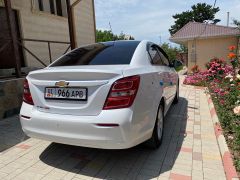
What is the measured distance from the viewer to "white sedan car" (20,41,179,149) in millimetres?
2674

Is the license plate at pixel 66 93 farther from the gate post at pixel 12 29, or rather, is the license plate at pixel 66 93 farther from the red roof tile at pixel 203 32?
the red roof tile at pixel 203 32

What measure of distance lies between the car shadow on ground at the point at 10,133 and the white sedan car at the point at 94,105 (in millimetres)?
1112

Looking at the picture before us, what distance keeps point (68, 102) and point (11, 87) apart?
3.31m

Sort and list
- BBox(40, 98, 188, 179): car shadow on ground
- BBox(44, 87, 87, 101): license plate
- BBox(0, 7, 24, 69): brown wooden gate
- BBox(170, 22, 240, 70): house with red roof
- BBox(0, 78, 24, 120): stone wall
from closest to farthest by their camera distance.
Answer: BBox(44, 87, 87, 101): license plate → BBox(40, 98, 188, 179): car shadow on ground → BBox(0, 78, 24, 120): stone wall → BBox(0, 7, 24, 69): brown wooden gate → BBox(170, 22, 240, 70): house with red roof

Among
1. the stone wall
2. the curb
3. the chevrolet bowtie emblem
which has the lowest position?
the curb

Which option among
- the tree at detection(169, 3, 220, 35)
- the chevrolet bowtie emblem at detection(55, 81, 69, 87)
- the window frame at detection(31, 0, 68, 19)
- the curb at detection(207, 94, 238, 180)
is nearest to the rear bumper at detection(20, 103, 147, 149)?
the chevrolet bowtie emblem at detection(55, 81, 69, 87)

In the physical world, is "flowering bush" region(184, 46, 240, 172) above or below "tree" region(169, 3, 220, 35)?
below

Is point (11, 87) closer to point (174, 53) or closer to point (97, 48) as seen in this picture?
point (97, 48)

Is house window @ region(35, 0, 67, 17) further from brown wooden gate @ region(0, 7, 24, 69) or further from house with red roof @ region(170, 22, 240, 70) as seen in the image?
house with red roof @ region(170, 22, 240, 70)

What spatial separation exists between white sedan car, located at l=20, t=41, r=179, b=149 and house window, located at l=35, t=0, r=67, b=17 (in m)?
7.24

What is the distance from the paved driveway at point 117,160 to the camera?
3.01 metres

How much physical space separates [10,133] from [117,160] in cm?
234

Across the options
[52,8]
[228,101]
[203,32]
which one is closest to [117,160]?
[228,101]

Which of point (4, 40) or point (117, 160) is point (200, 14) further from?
point (117, 160)
